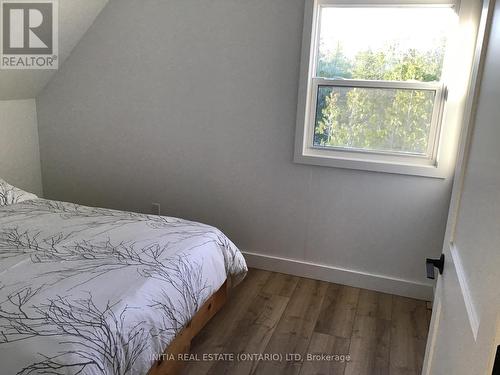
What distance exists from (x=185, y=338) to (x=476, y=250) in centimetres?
153

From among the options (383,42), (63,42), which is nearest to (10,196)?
(63,42)

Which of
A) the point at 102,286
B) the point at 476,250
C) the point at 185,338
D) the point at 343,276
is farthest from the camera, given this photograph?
the point at 343,276

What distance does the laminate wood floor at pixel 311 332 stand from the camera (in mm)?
2131

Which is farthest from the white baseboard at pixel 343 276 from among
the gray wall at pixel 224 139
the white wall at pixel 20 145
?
the white wall at pixel 20 145

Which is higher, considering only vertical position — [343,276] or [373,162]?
[373,162]

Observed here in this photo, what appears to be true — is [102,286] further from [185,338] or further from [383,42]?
[383,42]

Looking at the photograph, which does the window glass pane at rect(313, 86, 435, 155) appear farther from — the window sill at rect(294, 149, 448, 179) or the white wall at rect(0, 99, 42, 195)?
the white wall at rect(0, 99, 42, 195)

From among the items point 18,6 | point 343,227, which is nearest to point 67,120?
point 18,6

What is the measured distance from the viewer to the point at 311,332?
2412 millimetres

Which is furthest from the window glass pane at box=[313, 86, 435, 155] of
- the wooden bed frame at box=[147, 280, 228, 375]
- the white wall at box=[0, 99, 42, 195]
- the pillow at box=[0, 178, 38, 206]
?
the white wall at box=[0, 99, 42, 195]

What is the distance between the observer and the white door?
77 cm

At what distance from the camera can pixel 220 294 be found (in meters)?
2.49

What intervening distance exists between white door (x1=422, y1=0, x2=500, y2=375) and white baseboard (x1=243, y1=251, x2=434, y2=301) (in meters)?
1.59

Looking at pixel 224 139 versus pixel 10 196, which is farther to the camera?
pixel 224 139
